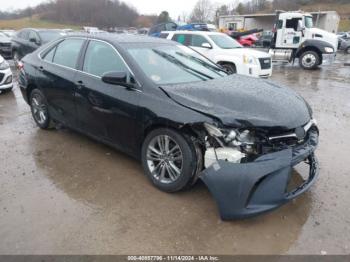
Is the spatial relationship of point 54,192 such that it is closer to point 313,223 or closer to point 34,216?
point 34,216

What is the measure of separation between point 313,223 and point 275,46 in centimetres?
1484

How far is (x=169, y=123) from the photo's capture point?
123 inches

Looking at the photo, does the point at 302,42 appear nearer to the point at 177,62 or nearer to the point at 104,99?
the point at 177,62

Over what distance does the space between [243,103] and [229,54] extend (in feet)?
23.2

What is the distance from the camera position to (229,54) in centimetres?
970

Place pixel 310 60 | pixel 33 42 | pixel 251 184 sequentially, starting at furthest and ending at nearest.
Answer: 1. pixel 310 60
2. pixel 33 42
3. pixel 251 184

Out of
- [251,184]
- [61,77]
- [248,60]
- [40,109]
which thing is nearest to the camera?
[251,184]

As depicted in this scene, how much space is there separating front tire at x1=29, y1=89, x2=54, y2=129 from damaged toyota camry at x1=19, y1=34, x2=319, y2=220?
1.53ft

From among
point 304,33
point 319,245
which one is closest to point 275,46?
point 304,33

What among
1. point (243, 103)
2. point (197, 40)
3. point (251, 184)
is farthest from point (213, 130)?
point (197, 40)

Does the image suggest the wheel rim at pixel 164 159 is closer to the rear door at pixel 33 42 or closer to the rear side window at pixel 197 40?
the rear side window at pixel 197 40

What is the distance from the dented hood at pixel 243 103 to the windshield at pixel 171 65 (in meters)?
0.23

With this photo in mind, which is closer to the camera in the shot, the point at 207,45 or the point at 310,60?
the point at 207,45

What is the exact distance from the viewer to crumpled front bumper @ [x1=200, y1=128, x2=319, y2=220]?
2641 mm
